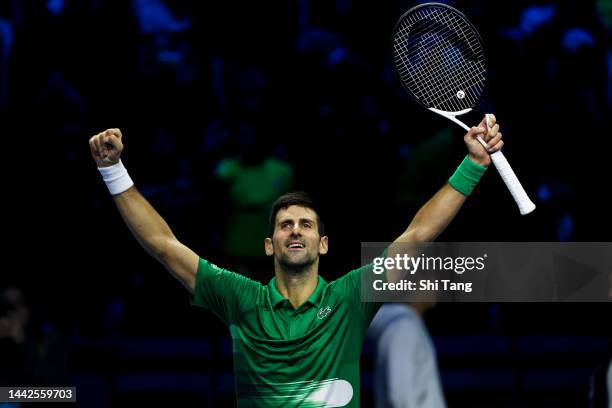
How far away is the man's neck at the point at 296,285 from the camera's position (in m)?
4.70

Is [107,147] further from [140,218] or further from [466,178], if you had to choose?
[466,178]

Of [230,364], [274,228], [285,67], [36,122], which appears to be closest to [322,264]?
[230,364]

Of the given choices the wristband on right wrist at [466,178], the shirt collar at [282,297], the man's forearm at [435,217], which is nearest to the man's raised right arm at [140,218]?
the shirt collar at [282,297]

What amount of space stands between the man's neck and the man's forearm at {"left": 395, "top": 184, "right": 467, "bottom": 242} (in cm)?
38

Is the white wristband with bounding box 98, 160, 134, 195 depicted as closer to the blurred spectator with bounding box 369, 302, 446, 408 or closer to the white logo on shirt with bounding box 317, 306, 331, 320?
the white logo on shirt with bounding box 317, 306, 331, 320

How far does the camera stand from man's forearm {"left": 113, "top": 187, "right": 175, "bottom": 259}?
187 inches

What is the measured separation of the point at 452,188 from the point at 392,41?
3.14 feet

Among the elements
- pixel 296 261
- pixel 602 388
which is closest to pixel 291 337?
pixel 296 261

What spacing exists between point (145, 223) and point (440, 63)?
1617mm

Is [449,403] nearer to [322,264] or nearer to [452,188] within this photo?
[322,264]

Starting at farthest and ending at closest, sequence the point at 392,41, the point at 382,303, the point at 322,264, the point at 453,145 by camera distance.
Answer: the point at 322,264, the point at 453,145, the point at 392,41, the point at 382,303

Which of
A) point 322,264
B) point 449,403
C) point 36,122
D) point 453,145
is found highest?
point 36,122

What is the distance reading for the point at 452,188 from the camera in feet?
15.4

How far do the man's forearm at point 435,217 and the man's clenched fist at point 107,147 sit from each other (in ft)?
3.75
